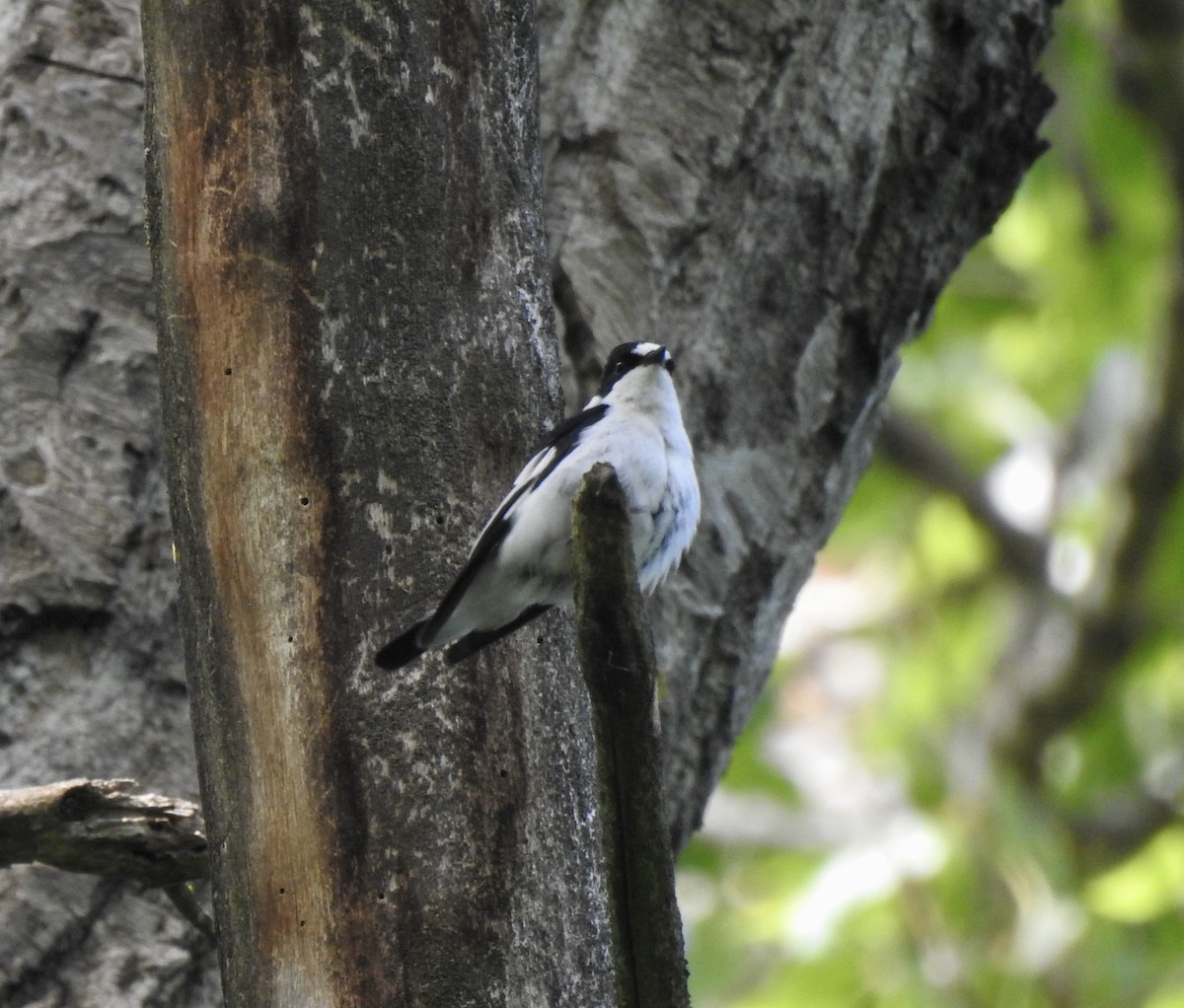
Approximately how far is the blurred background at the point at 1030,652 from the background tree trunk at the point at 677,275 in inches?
78.2

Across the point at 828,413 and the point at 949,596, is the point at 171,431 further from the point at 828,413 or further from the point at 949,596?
the point at 949,596

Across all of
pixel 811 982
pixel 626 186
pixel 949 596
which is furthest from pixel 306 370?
pixel 949 596

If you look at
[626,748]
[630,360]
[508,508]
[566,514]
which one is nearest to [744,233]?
[630,360]

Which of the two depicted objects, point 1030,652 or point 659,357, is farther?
point 1030,652

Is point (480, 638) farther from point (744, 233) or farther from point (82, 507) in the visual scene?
point (744, 233)

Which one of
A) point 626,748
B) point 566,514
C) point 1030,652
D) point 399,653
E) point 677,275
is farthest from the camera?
point 1030,652

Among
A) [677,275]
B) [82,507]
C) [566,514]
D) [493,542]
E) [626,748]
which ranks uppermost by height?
[677,275]

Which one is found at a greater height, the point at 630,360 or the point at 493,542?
the point at 630,360

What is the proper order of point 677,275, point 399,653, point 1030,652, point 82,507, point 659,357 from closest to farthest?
point 399,653, point 659,357, point 82,507, point 677,275, point 1030,652

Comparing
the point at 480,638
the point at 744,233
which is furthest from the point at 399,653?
the point at 744,233

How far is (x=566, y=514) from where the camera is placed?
2645 mm

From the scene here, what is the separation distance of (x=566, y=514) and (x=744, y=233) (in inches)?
46.4

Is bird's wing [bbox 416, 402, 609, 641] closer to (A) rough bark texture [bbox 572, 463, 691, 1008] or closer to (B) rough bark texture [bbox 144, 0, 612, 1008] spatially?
(B) rough bark texture [bbox 144, 0, 612, 1008]

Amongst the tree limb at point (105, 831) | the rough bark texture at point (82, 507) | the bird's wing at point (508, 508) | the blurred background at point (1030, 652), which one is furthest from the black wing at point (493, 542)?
the blurred background at point (1030, 652)
